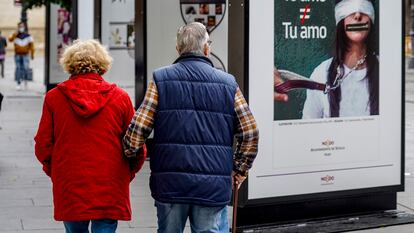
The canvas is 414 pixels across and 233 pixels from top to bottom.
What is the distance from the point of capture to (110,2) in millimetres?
13781

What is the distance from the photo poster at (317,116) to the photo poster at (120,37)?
5996 mm

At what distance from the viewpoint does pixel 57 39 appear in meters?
22.9

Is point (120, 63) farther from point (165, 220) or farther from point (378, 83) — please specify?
point (165, 220)

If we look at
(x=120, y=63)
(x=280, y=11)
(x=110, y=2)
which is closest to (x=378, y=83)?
(x=280, y=11)

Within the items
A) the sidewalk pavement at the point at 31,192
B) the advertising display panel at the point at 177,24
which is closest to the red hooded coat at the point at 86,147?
the sidewalk pavement at the point at 31,192

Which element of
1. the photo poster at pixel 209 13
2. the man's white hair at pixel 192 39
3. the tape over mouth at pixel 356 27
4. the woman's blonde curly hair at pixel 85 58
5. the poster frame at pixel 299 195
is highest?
the photo poster at pixel 209 13

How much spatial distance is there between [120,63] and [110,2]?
1383 mm

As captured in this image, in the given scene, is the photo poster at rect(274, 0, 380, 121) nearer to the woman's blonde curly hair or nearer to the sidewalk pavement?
the sidewalk pavement

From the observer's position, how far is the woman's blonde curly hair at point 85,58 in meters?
5.44

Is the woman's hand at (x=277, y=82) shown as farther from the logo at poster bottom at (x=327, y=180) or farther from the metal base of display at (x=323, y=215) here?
the metal base of display at (x=323, y=215)

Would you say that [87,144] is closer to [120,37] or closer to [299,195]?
[299,195]

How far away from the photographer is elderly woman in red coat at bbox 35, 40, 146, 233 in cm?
535

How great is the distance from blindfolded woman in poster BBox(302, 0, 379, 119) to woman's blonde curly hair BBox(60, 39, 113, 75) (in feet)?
9.14

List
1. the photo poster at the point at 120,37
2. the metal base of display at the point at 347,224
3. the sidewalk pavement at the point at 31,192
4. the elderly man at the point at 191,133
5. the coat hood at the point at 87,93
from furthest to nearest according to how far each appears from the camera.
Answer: the photo poster at the point at 120,37 → the sidewalk pavement at the point at 31,192 → the metal base of display at the point at 347,224 → the coat hood at the point at 87,93 → the elderly man at the point at 191,133
